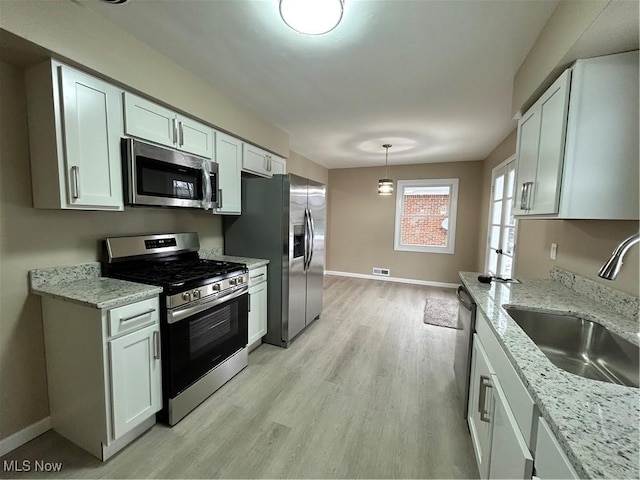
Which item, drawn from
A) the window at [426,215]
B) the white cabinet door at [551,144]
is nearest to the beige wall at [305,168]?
the window at [426,215]

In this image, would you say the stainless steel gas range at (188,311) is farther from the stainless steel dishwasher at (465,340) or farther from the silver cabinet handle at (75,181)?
the stainless steel dishwasher at (465,340)

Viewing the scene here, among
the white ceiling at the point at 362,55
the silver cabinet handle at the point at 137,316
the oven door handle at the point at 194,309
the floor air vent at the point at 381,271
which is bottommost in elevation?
the floor air vent at the point at 381,271

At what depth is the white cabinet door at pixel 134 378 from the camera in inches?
59.7

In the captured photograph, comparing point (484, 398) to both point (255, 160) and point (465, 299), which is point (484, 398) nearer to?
point (465, 299)

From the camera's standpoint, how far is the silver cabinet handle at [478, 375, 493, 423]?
1.31 metres

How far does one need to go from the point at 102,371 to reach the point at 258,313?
1.42 m

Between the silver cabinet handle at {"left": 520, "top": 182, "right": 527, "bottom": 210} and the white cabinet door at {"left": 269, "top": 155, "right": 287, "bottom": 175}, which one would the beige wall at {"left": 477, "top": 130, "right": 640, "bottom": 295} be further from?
the white cabinet door at {"left": 269, "top": 155, "right": 287, "bottom": 175}

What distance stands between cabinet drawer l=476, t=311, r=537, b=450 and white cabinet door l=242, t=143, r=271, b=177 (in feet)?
8.43

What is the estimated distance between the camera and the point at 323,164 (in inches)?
229

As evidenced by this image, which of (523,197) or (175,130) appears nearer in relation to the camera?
(523,197)

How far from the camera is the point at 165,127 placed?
204 centimetres

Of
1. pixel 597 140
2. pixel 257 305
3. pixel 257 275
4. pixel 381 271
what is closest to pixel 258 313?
pixel 257 305

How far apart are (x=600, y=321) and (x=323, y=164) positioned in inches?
200

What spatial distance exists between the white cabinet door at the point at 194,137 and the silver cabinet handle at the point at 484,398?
2545mm
